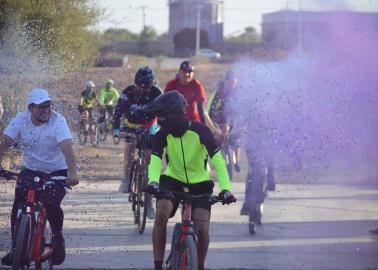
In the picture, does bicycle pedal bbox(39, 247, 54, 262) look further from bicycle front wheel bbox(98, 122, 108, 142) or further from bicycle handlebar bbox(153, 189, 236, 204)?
bicycle front wheel bbox(98, 122, 108, 142)

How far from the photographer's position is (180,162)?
282 inches

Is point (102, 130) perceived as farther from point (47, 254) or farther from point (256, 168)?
point (47, 254)

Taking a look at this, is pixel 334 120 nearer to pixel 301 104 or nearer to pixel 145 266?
pixel 301 104

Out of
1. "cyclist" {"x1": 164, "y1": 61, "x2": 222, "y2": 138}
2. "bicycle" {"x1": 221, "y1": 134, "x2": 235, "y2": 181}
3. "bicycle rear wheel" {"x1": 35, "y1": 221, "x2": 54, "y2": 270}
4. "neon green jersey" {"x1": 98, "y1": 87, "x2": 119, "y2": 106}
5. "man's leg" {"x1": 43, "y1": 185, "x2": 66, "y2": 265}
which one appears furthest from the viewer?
"neon green jersey" {"x1": 98, "y1": 87, "x2": 119, "y2": 106}

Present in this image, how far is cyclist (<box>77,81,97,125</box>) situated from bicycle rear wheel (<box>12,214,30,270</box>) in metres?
15.8

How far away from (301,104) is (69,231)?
14.7ft

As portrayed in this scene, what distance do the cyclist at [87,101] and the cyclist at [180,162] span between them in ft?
51.8

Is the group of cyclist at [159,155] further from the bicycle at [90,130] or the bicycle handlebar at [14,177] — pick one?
the bicycle at [90,130]

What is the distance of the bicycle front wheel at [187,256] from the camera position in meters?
6.46

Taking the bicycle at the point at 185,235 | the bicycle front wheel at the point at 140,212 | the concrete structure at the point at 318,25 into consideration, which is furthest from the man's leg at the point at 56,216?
the concrete structure at the point at 318,25

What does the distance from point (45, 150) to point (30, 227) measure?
830mm

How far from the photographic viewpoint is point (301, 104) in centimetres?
1321

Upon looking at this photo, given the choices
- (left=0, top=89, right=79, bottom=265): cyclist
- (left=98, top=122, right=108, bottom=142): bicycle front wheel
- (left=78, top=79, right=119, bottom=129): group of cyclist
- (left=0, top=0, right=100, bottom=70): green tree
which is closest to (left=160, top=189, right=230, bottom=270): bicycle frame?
(left=0, top=89, right=79, bottom=265): cyclist

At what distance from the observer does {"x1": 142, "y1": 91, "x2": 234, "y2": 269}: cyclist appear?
6977 millimetres
